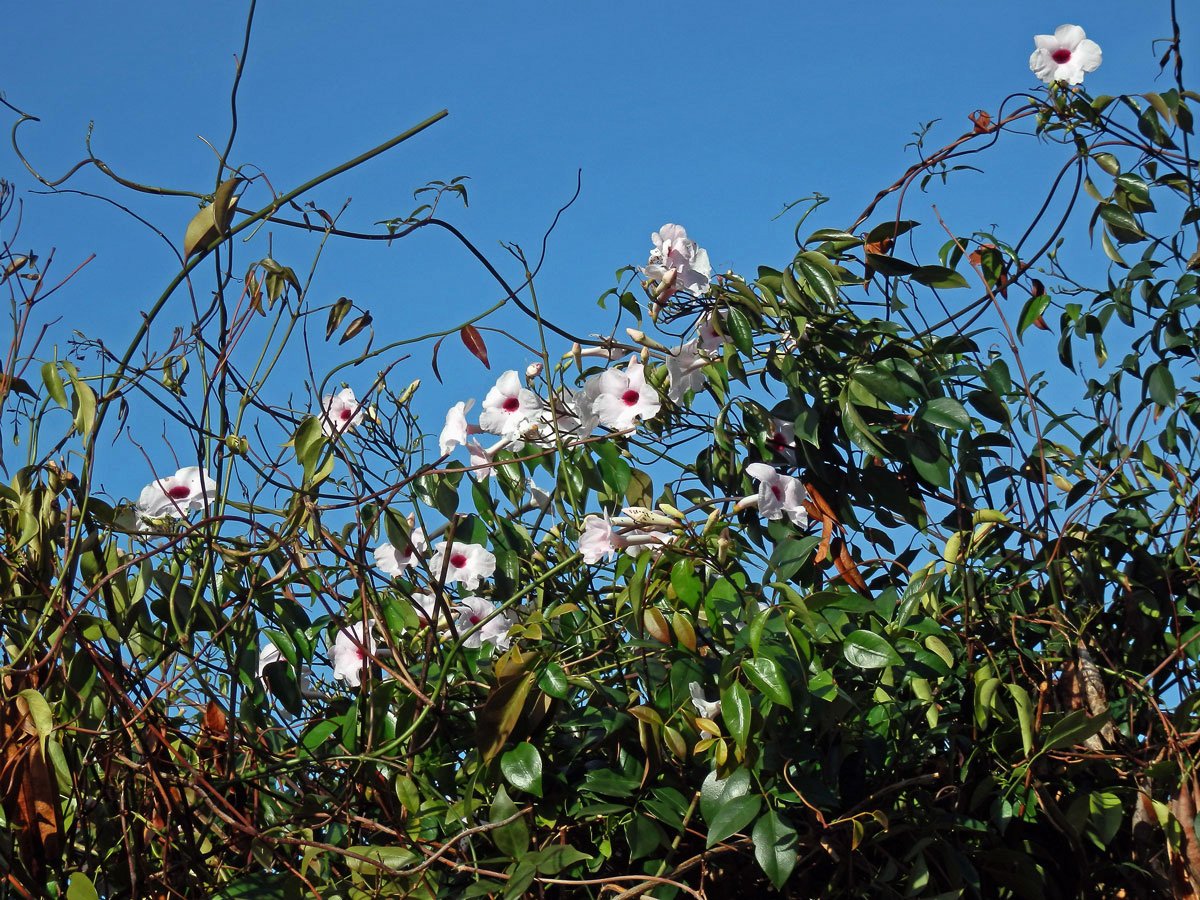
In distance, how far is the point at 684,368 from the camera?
1719mm

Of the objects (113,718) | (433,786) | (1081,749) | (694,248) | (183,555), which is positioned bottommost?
(1081,749)

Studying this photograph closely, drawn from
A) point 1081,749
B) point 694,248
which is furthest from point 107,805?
point 1081,749

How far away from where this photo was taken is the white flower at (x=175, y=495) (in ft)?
5.08

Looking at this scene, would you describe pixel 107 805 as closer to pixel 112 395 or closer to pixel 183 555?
pixel 183 555

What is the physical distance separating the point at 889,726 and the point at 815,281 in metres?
0.68

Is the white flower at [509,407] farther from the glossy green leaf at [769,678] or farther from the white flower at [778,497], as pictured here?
the glossy green leaf at [769,678]

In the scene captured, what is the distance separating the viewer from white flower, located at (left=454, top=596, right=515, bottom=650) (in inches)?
62.7

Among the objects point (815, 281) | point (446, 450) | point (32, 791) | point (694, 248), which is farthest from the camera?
point (446, 450)

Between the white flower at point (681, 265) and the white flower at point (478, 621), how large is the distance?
585 millimetres

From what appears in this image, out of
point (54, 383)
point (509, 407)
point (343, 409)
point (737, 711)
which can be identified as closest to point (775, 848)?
point (737, 711)

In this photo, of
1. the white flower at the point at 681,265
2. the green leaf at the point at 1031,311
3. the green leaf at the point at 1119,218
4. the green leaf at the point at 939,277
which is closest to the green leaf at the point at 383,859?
the white flower at the point at 681,265

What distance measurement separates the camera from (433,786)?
4.75 feet

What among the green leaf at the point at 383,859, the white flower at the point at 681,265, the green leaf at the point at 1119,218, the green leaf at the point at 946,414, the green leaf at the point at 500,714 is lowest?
the green leaf at the point at 383,859

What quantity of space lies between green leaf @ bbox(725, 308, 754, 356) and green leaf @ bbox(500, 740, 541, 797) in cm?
72
